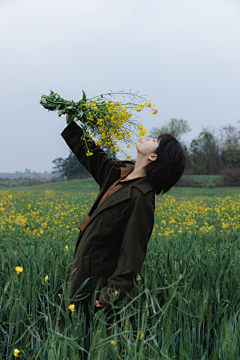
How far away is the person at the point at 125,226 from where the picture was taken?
1633 millimetres

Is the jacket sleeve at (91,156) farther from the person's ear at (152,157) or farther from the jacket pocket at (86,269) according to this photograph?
the jacket pocket at (86,269)

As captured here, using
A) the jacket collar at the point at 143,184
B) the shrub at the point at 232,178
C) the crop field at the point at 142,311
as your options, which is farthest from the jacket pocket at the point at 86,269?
the shrub at the point at 232,178

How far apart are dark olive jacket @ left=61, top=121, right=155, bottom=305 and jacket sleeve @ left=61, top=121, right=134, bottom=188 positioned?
1.25 feet

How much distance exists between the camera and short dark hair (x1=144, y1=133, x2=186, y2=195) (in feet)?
6.02

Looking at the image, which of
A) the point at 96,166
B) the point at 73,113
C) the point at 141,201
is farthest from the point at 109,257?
the point at 73,113

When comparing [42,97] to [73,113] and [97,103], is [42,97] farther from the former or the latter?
[97,103]

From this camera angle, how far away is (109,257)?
183cm

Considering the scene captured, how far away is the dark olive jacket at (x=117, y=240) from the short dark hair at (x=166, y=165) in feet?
0.23

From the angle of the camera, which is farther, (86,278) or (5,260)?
A: (5,260)

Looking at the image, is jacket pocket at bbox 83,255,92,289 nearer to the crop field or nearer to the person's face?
the crop field

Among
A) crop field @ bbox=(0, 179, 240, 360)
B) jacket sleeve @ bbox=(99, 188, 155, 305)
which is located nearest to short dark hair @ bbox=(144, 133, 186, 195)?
jacket sleeve @ bbox=(99, 188, 155, 305)

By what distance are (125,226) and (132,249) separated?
181 millimetres

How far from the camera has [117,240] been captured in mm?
1842

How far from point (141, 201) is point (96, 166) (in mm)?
731
